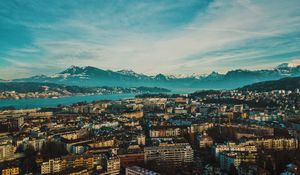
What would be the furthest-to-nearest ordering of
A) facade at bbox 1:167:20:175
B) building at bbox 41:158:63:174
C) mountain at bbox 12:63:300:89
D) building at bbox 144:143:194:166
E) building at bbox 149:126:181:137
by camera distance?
mountain at bbox 12:63:300:89, building at bbox 149:126:181:137, building at bbox 144:143:194:166, building at bbox 41:158:63:174, facade at bbox 1:167:20:175

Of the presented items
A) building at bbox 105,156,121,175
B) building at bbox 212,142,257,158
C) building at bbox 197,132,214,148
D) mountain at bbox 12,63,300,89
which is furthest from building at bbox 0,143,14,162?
mountain at bbox 12,63,300,89

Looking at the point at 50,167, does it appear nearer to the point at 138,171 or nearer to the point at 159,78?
the point at 138,171

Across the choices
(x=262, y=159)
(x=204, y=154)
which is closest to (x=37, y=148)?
(x=204, y=154)

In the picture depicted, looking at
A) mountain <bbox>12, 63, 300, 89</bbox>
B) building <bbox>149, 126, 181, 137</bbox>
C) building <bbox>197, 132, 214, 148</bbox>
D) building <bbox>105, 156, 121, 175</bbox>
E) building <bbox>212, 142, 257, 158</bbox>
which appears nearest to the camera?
building <bbox>105, 156, 121, 175</bbox>

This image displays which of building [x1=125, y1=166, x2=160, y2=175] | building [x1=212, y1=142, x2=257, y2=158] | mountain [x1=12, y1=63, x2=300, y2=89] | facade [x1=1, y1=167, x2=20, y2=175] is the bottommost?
facade [x1=1, y1=167, x2=20, y2=175]

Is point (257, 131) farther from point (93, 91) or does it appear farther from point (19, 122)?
point (93, 91)

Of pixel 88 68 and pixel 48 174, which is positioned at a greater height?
pixel 88 68

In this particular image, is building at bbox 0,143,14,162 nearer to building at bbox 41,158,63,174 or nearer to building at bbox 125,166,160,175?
building at bbox 41,158,63,174
